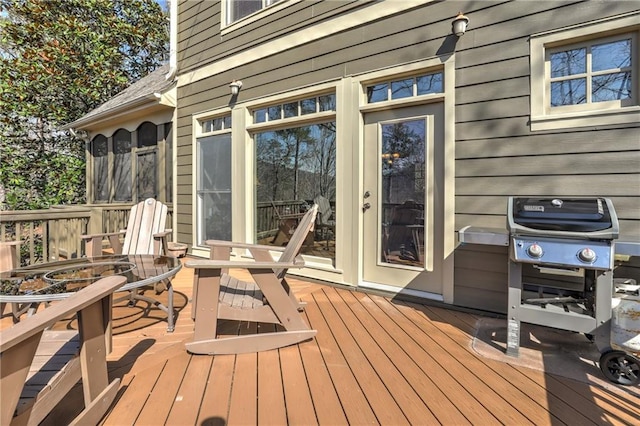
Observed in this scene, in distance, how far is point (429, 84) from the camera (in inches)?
120

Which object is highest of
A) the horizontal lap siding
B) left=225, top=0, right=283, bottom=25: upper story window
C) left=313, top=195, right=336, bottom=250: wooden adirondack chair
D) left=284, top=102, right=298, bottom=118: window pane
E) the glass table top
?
left=225, top=0, right=283, bottom=25: upper story window

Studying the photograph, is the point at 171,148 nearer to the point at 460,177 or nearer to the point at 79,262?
the point at 79,262

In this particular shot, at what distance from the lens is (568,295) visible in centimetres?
225

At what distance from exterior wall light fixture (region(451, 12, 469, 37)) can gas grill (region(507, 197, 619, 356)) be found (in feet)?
5.34

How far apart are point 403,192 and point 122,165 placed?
20.2 ft

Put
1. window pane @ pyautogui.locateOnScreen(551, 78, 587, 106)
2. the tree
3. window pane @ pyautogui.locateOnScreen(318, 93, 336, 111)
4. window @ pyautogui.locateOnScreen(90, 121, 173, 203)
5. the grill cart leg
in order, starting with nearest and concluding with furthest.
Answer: the grill cart leg < window pane @ pyautogui.locateOnScreen(551, 78, 587, 106) < window pane @ pyautogui.locateOnScreen(318, 93, 336, 111) < window @ pyautogui.locateOnScreen(90, 121, 173, 203) < the tree

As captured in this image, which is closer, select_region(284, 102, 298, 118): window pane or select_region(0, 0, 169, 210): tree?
select_region(284, 102, 298, 118): window pane

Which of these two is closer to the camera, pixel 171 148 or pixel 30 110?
pixel 171 148

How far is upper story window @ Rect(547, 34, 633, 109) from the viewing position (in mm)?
2324

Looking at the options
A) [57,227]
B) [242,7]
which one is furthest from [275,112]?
[57,227]

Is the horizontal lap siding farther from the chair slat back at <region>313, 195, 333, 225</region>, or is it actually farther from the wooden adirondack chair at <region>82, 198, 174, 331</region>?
the wooden adirondack chair at <region>82, 198, 174, 331</region>

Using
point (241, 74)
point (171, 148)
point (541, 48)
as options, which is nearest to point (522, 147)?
point (541, 48)

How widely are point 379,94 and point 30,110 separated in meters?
9.49

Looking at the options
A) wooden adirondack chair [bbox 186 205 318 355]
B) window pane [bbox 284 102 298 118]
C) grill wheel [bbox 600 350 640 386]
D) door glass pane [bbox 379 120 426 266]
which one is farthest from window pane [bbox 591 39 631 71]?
window pane [bbox 284 102 298 118]
